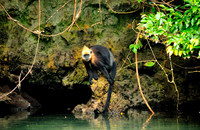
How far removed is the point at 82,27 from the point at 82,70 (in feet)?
3.49

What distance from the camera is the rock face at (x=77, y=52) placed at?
6562mm

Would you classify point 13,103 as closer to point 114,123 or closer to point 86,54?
point 86,54

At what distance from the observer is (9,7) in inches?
272

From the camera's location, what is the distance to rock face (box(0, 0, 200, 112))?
656cm

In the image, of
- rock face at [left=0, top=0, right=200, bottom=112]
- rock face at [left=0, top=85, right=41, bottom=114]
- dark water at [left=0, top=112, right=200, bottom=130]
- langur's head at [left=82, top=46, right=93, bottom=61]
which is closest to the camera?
dark water at [left=0, top=112, right=200, bottom=130]

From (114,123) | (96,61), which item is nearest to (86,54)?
(96,61)

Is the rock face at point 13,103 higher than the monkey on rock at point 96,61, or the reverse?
the monkey on rock at point 96,61

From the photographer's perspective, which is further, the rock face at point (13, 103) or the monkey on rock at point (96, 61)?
the rock face at point (13, 103)

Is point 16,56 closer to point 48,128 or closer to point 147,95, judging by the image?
point 48,128

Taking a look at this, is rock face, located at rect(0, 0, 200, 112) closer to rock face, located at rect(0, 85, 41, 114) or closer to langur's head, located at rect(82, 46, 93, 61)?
rock face, located at rect(0, 85, 41, 114)

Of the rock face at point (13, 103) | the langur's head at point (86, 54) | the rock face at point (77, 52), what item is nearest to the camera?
the langur's head at point (86, 54)

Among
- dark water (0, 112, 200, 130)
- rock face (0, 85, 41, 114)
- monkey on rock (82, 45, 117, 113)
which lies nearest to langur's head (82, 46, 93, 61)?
monkey on rock (82, 45, 117, 113)

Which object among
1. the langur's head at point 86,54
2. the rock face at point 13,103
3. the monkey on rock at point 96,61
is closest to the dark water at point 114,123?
the monkey on rock at point 96,61

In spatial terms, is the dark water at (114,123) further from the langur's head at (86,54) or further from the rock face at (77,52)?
the langur's head at (86,54)
